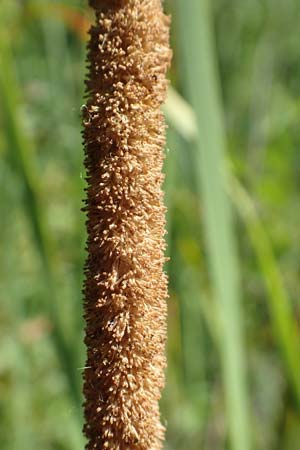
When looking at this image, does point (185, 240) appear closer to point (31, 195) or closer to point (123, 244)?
point (31, 195)

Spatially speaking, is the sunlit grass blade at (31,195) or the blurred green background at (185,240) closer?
the sunlit grass blade at (31,195)

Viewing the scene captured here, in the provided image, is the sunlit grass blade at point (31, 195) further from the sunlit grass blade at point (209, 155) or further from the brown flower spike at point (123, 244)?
the brown flower spike at point (123, 244)

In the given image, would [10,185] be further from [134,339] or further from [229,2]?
[229,2]

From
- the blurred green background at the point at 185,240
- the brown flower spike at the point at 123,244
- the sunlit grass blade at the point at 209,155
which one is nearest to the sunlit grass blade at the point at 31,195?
the blurred green background at the point at 185,240

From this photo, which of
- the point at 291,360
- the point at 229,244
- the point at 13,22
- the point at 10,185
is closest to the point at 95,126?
the point at 229,244

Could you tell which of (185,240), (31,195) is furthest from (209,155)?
(185,240)

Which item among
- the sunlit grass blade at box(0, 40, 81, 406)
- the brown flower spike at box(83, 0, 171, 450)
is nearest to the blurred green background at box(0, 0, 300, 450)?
the sunlit grass blade at box(0, 40, 81, 406)
